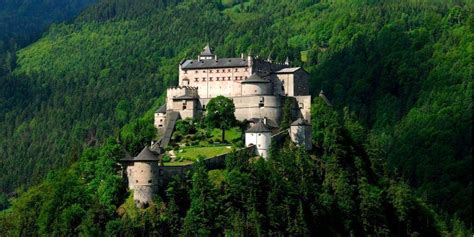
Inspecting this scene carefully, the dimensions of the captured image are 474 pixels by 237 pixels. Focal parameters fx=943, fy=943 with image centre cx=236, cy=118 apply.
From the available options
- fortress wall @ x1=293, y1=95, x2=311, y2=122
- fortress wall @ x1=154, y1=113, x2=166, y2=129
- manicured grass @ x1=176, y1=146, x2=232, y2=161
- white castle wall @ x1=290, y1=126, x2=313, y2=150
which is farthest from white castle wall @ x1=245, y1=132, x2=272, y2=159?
fortress wall @ x1=154, y1=113, x2=166, y2=129

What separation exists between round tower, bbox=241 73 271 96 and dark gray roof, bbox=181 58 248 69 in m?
5.13

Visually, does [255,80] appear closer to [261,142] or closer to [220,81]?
[220,81]

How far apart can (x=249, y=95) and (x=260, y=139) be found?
475 inches

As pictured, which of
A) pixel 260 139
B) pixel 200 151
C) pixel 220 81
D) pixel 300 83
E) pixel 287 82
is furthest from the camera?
pixel 300 83

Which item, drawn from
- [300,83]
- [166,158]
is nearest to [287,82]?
[300,83]

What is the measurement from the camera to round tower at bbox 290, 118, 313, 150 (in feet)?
364

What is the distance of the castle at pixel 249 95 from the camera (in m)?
111

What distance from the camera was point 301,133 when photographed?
11106 cm

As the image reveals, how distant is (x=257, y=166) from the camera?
102938mm

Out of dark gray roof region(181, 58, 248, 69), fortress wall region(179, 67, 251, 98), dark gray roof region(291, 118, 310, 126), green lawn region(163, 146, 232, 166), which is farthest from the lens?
dark gray roof region(181, 58, 248, 69)

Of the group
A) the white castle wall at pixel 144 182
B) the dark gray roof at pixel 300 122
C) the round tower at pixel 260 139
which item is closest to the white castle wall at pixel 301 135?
the dark gray roof at pixel 300 122

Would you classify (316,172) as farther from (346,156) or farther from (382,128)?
(382,128)

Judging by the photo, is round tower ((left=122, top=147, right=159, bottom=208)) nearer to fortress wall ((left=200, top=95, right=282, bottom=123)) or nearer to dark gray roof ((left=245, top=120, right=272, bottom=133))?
dark gray roof ((left=245, top=120, right=272, bottom=133))

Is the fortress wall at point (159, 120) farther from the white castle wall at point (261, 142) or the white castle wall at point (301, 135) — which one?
the white castle wall at point (301, 135)
